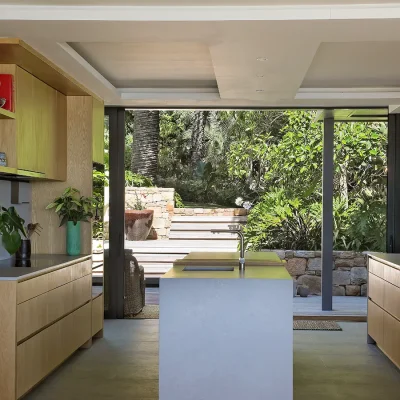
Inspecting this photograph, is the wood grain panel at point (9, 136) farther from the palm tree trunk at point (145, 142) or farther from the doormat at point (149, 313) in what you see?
the palm tree trunk at point (145, 142)

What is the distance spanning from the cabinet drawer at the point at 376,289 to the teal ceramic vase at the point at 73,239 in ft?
8.68

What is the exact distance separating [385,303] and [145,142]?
8.08 m

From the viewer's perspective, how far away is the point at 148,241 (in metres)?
13.0

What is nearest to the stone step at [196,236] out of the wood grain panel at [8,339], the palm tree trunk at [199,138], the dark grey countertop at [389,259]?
the palm tree trunk at [199,138]

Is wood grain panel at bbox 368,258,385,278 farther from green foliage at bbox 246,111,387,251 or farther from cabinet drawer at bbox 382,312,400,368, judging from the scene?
green foliage at bbox 246,111,387,251

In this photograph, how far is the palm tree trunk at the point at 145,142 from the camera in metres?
13.1

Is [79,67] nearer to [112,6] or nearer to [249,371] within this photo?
[112,6]

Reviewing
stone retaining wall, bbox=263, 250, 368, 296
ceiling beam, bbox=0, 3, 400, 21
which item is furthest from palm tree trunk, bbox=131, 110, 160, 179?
ceiling beam, bbox=0, 3, 400, 21

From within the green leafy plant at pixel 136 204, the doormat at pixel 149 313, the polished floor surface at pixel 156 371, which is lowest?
the polished floor surface at pixel 156 371

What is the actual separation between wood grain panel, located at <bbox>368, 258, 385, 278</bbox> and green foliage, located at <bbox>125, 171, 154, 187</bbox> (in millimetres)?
7155

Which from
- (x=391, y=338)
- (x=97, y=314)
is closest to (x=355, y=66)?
(x=391, y=338)

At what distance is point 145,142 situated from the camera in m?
13.2

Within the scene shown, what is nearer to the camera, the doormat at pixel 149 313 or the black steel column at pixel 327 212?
the doormat at pixel 149 313

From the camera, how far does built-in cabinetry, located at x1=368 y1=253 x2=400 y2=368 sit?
5.41 m
